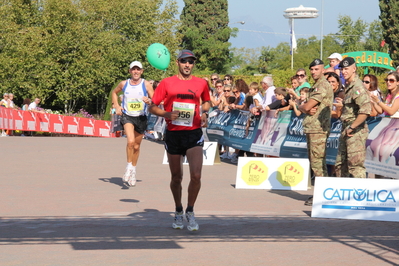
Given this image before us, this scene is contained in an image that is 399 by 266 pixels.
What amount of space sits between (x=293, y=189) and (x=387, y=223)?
306cm

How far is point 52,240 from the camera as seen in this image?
6.75 m

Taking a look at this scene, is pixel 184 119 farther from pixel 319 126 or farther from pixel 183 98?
pixel 319 126

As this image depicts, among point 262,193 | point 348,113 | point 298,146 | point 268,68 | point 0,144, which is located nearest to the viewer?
point 348,113

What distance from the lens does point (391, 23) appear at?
5353 centimetres

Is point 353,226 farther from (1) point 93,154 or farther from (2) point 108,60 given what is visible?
(2) point 108,60

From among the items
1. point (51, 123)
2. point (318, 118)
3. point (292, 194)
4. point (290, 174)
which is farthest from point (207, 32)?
point (318, 118)

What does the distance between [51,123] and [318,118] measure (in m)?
22.6

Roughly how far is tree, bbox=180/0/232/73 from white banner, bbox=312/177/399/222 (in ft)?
217

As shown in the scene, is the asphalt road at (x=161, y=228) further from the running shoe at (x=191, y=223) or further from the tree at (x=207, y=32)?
the tree at (x=207, y=32)

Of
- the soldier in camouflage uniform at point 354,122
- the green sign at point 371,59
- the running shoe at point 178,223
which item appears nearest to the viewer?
the running shoe at point 178,223

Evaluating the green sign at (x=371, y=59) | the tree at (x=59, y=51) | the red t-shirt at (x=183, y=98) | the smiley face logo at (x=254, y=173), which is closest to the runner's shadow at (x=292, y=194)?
the smiley face logo at (x=254, y=173)

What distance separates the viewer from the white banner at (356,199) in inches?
329

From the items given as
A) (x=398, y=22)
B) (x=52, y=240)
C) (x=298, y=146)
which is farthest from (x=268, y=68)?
(x=52, y=240)

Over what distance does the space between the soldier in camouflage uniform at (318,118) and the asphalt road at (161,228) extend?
713mm
